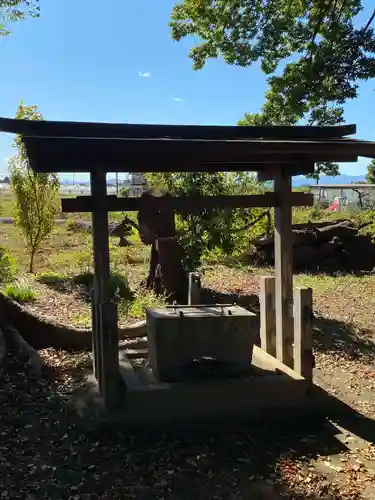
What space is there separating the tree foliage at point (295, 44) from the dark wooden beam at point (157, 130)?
15.7 ft

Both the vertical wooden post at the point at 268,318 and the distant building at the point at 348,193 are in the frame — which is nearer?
the vertical wooden post at the point at 268,318

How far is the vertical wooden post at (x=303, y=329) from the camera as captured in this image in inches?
197

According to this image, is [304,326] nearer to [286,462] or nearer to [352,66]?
[286,462]

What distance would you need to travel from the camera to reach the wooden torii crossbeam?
420 cm

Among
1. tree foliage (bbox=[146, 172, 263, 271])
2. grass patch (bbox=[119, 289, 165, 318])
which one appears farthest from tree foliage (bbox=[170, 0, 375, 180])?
grass patch (bbox=[119, 289, 165, 318])

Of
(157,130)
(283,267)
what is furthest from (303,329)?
(157,130)

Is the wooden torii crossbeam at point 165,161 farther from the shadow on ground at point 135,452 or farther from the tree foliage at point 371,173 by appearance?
the tree foliage at point 371,173

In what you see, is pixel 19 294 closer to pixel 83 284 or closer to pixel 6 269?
pixel 6 269

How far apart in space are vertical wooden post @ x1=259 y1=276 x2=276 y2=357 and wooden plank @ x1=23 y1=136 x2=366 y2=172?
5.09 ft

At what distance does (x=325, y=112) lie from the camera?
1097 centimetres

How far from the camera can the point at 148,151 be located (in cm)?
421

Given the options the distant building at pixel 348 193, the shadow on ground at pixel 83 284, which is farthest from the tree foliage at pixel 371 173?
the shadow on ground at pixel 83 284

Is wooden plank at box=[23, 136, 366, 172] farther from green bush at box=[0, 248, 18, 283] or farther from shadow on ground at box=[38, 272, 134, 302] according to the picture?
green bush at box=[0, 248, 18, 283]

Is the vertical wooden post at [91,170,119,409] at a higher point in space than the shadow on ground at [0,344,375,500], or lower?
higher
